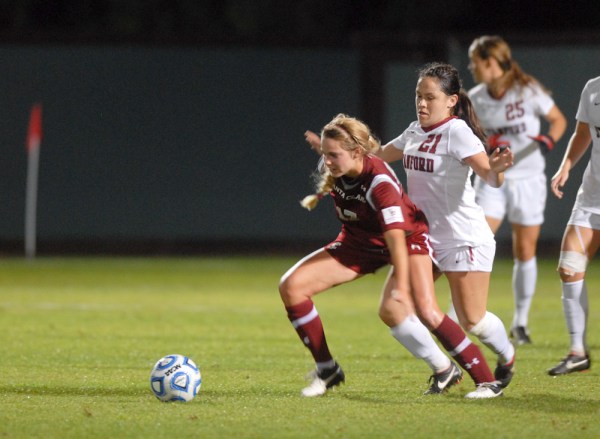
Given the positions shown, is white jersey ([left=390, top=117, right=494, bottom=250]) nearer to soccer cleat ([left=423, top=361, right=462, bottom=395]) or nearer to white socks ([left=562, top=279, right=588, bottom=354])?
soccer cleat ([left=423, top=361, right=462, bottom=395])

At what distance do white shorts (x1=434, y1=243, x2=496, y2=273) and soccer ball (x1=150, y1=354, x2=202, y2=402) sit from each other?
1489 mm

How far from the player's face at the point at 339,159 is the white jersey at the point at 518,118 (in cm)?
359

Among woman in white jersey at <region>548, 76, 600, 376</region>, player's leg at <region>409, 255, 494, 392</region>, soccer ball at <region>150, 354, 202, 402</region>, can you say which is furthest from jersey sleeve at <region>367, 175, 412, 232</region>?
woman in white jersey at <region>548, 76, 600, 376</region>

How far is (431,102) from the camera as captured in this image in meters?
6.66

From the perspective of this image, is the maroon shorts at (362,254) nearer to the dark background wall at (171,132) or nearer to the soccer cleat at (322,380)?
the soccer cleat at (322,380)

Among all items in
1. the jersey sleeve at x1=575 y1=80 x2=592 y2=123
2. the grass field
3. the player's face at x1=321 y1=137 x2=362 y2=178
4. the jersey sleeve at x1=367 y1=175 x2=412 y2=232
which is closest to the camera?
the grass field

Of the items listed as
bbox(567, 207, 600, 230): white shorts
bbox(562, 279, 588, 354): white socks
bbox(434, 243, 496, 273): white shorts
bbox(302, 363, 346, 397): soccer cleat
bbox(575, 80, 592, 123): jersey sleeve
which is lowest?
bbox(302, 363, 346, 397): soccer cleat

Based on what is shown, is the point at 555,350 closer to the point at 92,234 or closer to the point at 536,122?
the point at 536,122

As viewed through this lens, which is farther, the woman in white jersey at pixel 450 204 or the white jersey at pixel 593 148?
the white jersey at pixel 593 148

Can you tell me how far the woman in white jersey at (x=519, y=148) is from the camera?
966cm

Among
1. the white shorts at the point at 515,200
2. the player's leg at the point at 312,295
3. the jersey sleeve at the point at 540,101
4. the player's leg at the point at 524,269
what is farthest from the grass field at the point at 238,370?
the jersey sleeve at the point at 540,101

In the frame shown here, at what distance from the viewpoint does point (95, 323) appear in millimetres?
10586

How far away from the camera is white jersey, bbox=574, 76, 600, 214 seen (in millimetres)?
7562

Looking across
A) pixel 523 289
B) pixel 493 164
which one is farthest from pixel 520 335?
pixel 493 164
